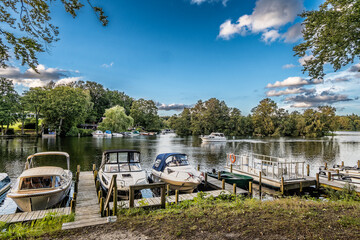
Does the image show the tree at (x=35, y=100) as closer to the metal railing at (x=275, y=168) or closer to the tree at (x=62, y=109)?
the tree at (x=62, y=109)

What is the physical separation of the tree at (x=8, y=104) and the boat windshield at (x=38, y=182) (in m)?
57.2

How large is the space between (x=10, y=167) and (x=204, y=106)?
86552mm

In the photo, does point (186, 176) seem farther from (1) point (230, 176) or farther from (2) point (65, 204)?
(2) point (65, 204)

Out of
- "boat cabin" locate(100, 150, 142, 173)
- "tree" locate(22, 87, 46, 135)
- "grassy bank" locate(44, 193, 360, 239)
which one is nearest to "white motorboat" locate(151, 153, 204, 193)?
"boat cabin" locate(100, 150, 142, 173)

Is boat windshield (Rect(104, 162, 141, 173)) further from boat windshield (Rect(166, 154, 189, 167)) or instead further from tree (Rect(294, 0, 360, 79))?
tree (Rect(294, 0, 360, 79))

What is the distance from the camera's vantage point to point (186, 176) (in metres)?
12.3

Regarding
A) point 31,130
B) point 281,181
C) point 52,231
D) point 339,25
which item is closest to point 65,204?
point 52,231

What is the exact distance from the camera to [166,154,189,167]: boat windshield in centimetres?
1368

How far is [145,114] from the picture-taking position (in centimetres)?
10462

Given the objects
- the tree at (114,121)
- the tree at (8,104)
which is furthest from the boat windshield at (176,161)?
the tree at (114,121)

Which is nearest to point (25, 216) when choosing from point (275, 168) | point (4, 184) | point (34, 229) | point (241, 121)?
point (34, 229)

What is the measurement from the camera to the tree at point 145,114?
10259 centimetres

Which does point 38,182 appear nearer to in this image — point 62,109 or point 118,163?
point 118,163

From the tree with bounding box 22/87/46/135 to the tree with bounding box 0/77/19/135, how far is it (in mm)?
2816
